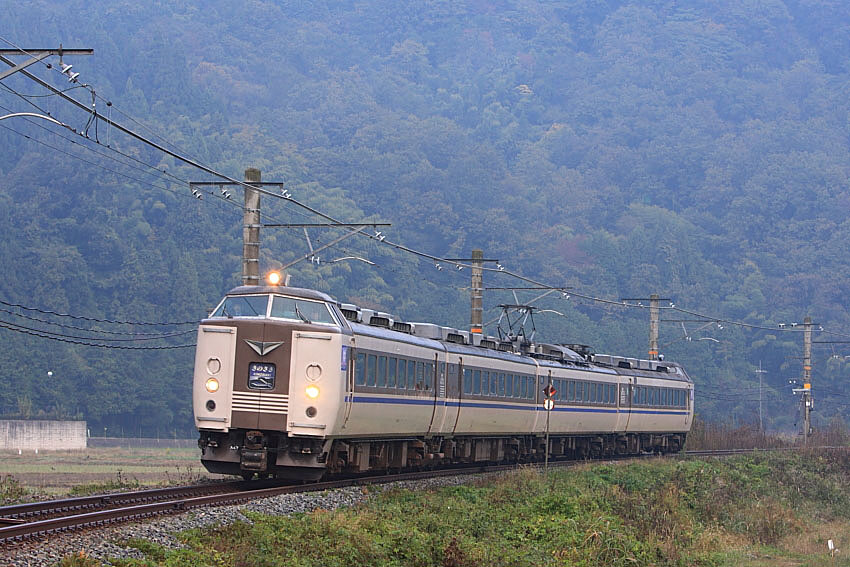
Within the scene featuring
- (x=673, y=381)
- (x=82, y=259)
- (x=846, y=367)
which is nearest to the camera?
(x=673, y=381)

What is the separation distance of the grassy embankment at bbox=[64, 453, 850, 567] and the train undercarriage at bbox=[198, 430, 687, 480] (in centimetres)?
146

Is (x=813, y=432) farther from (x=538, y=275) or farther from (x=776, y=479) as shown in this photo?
(x=538, y=275)

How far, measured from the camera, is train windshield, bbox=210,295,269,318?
22.6 metres

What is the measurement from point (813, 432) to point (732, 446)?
13253 millimetres

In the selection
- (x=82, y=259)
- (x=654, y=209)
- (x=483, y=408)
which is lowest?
(x=483, y=408)

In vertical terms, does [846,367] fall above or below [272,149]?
below

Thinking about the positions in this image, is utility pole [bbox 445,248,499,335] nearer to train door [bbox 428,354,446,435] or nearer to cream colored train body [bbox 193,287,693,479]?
cream colored train body [bbox 193,287,693,479]

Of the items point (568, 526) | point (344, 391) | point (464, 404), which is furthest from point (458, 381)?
point (344, 391)

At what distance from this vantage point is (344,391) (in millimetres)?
22359

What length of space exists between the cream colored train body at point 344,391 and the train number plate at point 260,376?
0.02 metres

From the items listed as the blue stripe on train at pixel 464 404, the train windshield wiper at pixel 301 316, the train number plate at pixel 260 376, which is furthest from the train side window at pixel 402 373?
the train number plate at pixel 260 376

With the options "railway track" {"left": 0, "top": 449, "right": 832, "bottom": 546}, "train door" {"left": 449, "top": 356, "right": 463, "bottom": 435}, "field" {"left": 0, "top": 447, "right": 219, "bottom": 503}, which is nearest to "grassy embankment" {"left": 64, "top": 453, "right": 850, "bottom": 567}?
"railway track" {"left": 0, "top": 449, "right": 832, "bottom": 546}

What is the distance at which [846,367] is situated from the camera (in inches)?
4985

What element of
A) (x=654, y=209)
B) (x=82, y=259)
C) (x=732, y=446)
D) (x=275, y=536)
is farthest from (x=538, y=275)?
(x=275, y=536)
